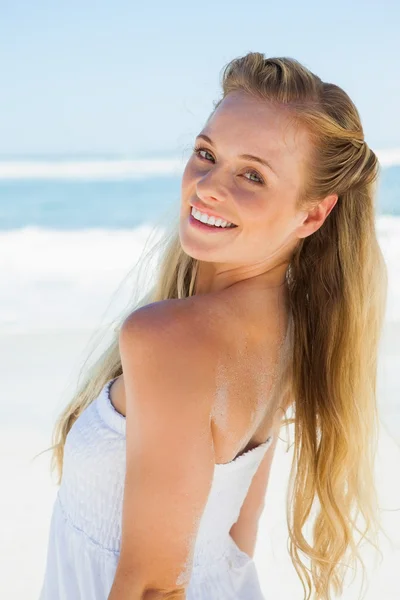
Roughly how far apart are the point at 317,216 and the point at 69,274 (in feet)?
24.9

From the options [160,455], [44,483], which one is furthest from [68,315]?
[160,455]

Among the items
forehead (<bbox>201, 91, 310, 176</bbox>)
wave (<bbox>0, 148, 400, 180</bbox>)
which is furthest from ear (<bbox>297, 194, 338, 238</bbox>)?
wave (<bbox>0, 148, 400, 180</bbox>)

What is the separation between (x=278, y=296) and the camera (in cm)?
192

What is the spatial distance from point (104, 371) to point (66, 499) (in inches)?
16.5

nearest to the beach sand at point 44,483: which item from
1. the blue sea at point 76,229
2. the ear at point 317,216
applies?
the ear at point 317,216

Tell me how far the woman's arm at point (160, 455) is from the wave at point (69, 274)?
3.88 metres

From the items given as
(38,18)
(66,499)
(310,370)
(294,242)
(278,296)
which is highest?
(38,18)

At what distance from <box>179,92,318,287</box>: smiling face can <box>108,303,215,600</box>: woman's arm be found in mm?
364

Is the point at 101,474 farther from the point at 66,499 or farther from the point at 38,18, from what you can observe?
the point at 38,18

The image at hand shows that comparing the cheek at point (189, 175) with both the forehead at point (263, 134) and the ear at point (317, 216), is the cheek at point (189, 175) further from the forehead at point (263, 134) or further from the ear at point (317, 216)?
the ear at point (317, 216)

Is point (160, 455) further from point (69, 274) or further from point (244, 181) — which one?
point (69, 274)

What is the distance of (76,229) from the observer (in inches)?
503

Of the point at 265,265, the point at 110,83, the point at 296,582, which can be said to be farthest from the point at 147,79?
the point at 265,265

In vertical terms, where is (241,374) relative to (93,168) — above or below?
below
